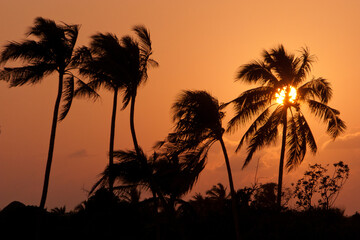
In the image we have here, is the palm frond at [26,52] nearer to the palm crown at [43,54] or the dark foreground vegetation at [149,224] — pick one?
the palm crown at [43,54]

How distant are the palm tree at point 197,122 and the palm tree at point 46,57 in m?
7.71

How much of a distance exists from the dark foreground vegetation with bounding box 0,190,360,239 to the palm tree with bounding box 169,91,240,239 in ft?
9.82

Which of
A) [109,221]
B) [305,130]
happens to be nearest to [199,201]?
[305,130]

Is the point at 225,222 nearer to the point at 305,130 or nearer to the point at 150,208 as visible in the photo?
the point at 150,208

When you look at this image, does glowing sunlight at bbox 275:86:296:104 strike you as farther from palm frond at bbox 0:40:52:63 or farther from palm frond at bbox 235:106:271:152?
palm frond at bbox 0:40:52:63

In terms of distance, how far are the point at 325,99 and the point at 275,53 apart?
430cm

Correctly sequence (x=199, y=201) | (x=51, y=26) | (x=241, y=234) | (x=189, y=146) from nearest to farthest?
(x=189, y=146), (x=241, y=234), (x=51, y=26), (x=199, y=201)

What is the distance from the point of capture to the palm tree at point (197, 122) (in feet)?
89.4

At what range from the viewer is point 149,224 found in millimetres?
28469

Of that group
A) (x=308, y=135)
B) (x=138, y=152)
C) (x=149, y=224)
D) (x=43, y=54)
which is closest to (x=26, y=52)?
(x=43, y=54)

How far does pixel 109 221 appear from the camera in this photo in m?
29.4

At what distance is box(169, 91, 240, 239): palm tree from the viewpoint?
89.4 ft

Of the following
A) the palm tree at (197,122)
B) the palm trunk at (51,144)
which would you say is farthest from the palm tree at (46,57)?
the palm tree at (197,122)

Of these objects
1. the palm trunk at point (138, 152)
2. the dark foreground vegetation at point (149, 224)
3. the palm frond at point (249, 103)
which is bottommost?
the dark foreground vegetation at point (149, 224)
